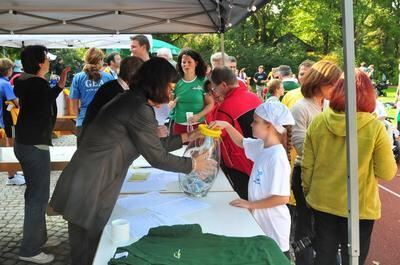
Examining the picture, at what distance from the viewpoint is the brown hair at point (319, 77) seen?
8.59ft

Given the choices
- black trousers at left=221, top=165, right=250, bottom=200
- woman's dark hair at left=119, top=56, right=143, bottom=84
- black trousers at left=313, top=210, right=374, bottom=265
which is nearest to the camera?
black trousers at left=313, top=210, right=374, bottom=265

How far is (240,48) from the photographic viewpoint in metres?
27.4

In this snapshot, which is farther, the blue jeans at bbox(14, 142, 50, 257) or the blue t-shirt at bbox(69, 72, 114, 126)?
the blue t-shirt at bbox(69, 72, 114, 126)


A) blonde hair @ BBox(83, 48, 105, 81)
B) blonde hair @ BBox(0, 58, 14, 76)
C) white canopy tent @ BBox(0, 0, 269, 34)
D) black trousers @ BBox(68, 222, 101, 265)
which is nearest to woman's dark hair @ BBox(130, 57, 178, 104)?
black trousers @ BBox(68, 222, 101, 265)

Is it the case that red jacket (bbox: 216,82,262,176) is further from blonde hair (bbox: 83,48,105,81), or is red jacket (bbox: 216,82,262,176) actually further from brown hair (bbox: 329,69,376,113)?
blonde hair (bbox: 83,48,105,81)

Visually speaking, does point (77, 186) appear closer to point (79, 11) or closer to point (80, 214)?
point (80, 214)

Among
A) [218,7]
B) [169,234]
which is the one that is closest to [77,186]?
[169,234]

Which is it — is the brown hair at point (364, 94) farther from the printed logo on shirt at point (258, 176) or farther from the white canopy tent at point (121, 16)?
the white canopy tent at point (121, 16)

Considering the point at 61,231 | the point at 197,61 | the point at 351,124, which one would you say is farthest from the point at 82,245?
the point at 197,61

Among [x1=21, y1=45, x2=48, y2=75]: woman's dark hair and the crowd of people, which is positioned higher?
[x1=21, y1=45, x2=48, y2=75]: woman's dark hair

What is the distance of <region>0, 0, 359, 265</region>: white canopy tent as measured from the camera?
404cm

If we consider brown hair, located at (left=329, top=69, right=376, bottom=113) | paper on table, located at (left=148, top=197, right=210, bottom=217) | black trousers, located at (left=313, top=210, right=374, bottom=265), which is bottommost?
black trousers, located at (left=313, top=210, right=374, bottom=265)

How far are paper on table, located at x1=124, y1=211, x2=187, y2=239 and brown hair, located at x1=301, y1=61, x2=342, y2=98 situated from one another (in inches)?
54.3

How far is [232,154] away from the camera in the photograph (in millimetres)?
2961
